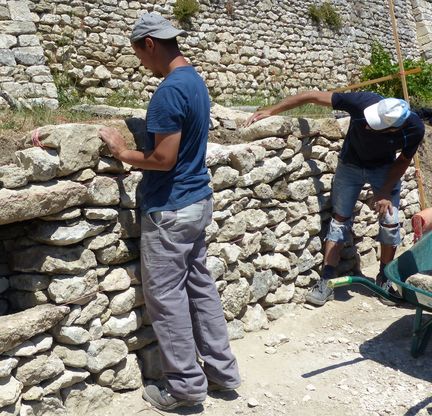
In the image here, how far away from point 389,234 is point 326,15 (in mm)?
9749

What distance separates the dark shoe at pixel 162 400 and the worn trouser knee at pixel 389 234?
8.26 ft

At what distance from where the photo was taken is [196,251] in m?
3.46

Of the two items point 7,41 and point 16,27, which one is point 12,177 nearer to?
point 7,41

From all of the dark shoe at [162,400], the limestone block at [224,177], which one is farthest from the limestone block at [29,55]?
the dark shoe at [162,400]

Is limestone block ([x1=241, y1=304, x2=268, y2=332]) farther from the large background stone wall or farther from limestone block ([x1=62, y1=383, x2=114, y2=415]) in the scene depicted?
the large background stone wall

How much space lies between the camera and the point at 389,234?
16.9ft

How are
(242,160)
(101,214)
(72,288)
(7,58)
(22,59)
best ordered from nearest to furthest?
(72,288), (101,214), (242,160), (7,58), (22,59)

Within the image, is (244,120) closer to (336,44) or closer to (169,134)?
(169,134)

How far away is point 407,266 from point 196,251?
1.79 metres

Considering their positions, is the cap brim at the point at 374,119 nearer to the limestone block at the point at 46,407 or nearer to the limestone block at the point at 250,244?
the limestone block at the point at 250,244

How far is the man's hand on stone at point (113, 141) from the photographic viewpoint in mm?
3248

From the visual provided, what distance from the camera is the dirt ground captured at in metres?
3.53

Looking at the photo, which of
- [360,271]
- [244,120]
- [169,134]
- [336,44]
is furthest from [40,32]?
[336,44]

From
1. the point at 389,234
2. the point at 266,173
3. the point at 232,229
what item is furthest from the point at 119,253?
the point at 389,234
